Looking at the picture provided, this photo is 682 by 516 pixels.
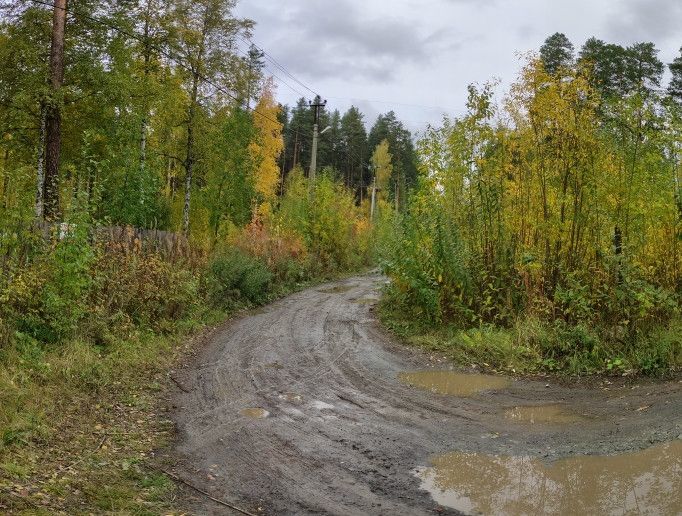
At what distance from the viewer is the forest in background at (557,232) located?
9.48m

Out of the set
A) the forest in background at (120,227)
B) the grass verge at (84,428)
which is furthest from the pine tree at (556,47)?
the grass verge at (84,428)

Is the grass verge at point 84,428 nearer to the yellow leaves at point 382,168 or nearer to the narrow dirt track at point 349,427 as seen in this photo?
the narrow dirt track at point 349,427

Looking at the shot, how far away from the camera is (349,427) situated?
662 cm

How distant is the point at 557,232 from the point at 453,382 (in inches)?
147

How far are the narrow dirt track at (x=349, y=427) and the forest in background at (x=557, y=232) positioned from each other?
1195 millimetres

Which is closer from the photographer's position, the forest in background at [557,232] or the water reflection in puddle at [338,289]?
the forest in background at [557,232]

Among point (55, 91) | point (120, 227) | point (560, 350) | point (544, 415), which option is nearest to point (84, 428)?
point (544, 415)

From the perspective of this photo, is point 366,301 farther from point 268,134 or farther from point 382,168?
point 382,168

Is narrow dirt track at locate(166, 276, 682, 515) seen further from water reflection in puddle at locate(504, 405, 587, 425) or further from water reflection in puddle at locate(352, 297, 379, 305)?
water reflection in puddle at locate(352, 297, 379, 305)

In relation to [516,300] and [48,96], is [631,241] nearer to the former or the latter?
[516,300]

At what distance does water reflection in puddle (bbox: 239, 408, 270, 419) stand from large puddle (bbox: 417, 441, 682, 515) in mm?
2336

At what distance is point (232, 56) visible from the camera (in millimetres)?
21156

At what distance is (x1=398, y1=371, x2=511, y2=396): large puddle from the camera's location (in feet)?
27.4

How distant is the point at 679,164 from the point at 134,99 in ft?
47.8
